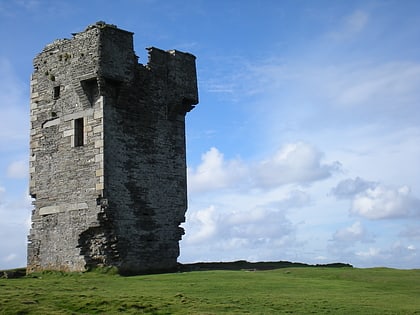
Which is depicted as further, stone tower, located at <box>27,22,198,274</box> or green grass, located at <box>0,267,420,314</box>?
stone tower, located at <box>27,22,198,274</box>

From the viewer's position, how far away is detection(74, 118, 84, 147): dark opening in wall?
2783 centimetres

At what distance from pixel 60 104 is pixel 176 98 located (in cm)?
546

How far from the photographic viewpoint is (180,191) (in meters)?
29.9

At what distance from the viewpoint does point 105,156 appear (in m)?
26.5

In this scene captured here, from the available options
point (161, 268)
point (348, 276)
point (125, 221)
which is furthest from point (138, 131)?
point (348, 276)

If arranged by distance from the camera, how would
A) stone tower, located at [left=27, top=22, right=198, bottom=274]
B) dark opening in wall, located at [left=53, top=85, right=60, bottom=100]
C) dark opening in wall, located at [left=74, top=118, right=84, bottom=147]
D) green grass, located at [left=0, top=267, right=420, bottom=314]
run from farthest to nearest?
dark opening in wall, located at [left=53, top=85, right=60, bottom=100] < dark opening in wall, located at [left=74, top=118, right=84, bottom=147] < stone tower, located at [left=27, top=22, right=198, bottom=274] < green grass, located at [left=0, top=267, right=420, bottom=314]

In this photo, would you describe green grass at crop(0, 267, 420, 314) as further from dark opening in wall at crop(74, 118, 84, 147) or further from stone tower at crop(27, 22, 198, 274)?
dark opening in wall at crop(74, 118, 84, 147)

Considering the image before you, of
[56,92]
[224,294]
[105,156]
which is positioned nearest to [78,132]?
[105,156]

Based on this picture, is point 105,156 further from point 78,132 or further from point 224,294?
point 224,294

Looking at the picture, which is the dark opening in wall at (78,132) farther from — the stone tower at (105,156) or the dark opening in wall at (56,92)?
the dark opening in wall at (56,92)

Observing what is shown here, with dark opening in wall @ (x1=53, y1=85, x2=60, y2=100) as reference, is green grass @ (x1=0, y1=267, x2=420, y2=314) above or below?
below

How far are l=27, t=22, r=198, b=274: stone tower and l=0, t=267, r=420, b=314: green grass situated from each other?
2.78 metres

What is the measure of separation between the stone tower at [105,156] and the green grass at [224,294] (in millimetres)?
2778

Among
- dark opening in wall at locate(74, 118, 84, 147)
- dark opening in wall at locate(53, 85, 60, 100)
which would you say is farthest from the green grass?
dark opening in wall at locate(53, 85, 60, 100)
